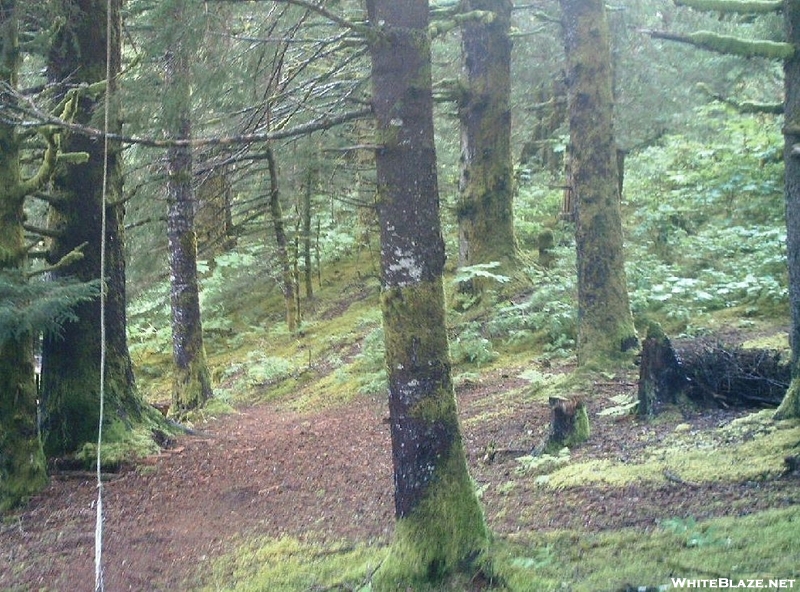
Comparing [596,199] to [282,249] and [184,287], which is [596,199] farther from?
[282,249]

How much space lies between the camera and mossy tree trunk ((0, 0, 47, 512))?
25.8 feet

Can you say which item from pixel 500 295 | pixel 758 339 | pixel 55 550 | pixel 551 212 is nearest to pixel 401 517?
pixel 55 550

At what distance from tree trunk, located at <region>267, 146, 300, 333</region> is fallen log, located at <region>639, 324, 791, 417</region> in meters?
7.79

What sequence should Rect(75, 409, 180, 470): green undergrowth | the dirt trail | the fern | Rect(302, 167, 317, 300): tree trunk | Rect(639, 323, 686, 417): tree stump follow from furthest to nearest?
1. Rect(302, 167, 317, 300): tree trunk
2. Rect(75, 409, 180, 470): green undergrowth
3. Rect(639, 323, 686, 417): tree stump
4. the fern
5. the dirt trail

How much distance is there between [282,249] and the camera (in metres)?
17.5

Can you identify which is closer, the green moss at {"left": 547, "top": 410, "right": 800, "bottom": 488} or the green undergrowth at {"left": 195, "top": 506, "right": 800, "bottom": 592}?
the green undergrowth at {"left": 195, "top": 506, "right": 800, "bottom": 592}

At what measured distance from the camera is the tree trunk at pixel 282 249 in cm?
1577

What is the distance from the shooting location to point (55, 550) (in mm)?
6934

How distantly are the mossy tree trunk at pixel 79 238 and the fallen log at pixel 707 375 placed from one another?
5939 mm

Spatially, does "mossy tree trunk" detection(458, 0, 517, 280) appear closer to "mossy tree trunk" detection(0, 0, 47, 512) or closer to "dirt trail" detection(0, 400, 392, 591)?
"dirt trail" detection(0, 400, 392, 591)

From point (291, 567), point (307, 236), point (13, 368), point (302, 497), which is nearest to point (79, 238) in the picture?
point (13, 368)

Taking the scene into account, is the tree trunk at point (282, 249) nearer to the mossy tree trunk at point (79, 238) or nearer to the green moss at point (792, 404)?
the mossy tree trunk at point (79, 238)

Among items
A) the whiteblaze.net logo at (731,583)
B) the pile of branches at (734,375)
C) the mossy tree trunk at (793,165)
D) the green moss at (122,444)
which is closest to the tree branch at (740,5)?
the mossy tree trunk at (793,165)

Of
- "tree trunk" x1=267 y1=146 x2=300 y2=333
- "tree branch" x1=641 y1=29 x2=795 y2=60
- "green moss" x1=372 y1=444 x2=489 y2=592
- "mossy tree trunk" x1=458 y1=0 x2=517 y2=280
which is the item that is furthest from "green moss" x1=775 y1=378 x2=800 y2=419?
"tree trunk" x1=267 y1=146 x2=300 y2=333
